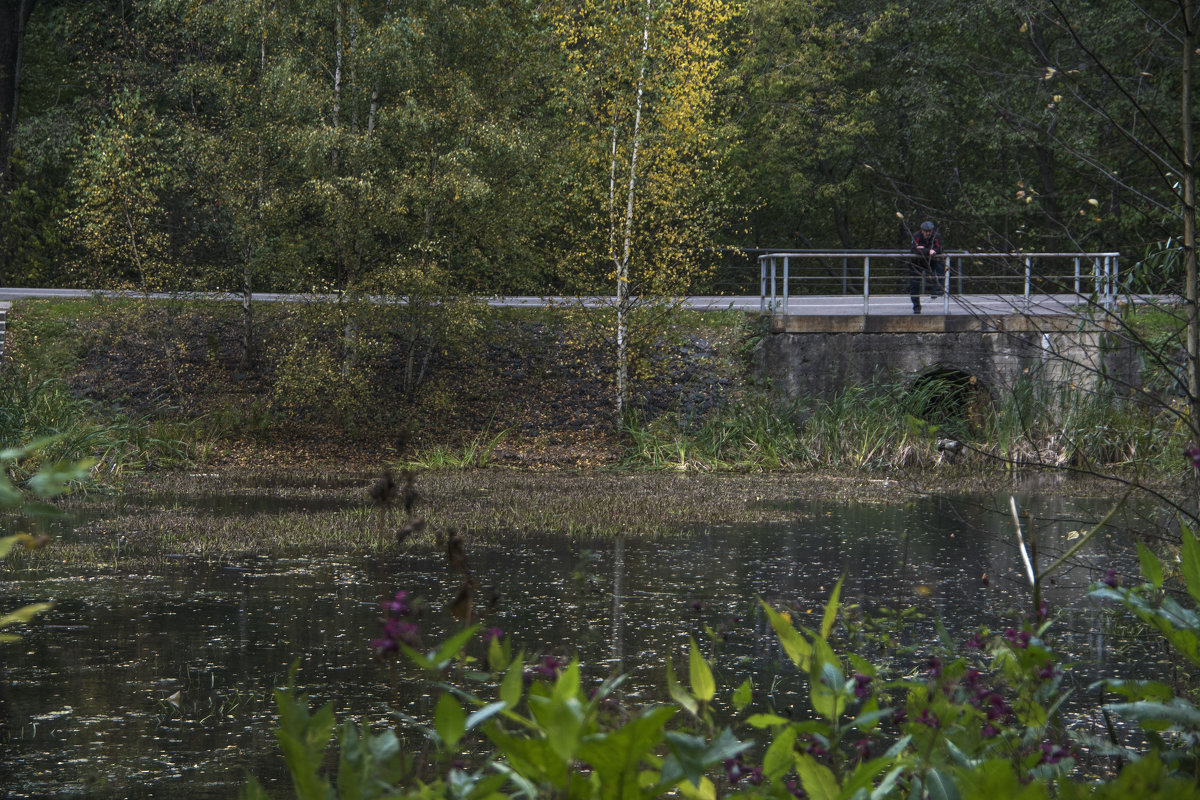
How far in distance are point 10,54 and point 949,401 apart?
67.3 feet

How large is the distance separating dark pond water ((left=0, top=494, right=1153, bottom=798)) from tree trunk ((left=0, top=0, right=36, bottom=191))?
839 inches

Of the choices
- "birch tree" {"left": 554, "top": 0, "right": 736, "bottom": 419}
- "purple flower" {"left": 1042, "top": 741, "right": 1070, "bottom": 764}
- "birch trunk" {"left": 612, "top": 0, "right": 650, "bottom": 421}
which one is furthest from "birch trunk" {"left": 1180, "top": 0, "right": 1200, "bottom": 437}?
"birch trunk" {"left": 612, "top": 0, "right": 650, "bottom": 421}

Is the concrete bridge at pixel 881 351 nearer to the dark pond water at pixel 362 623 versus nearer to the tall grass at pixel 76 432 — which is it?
the dark pond water at pixel 362 623

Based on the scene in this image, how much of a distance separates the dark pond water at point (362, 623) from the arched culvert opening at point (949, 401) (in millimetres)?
6144

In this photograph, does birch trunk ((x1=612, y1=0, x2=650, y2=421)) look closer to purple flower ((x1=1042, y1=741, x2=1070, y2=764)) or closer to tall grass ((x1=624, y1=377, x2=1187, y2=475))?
tall grass ((x1=624, y1=377, x2=1187, y2=475))

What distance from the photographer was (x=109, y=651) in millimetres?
6566

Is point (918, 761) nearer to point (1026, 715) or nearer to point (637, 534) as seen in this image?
point (1026, 715)

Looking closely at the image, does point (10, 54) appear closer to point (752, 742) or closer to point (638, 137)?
point (638, 137)

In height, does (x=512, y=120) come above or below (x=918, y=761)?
above

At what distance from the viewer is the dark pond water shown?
495cm

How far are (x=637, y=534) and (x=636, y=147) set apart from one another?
9.36m

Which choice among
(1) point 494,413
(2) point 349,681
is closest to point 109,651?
(2) point 349,681

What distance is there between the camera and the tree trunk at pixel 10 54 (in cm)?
2761

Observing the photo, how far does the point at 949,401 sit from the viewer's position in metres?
20.0
